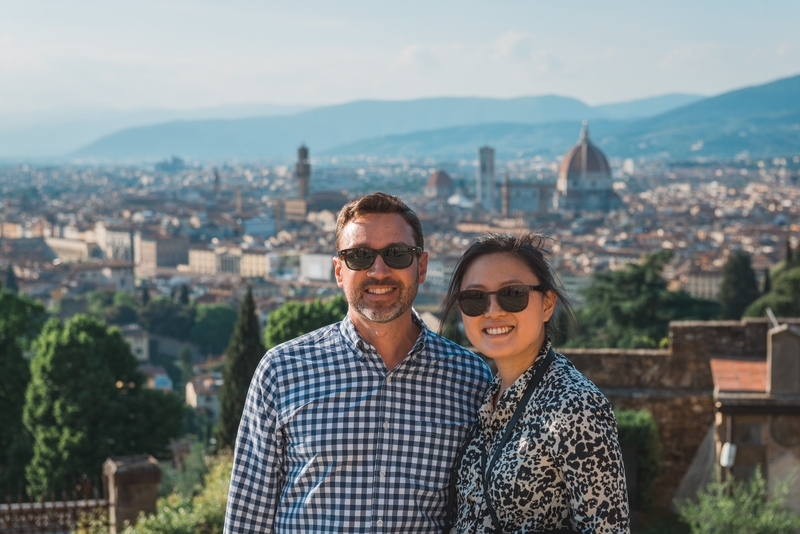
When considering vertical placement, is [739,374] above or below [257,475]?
below

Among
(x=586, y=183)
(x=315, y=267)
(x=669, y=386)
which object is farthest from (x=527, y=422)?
(x=586, y=183)

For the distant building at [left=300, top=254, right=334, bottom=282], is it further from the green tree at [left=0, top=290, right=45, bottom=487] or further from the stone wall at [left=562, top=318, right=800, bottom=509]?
the stone wall at [left=562, top=318, right=800, bottom=509]

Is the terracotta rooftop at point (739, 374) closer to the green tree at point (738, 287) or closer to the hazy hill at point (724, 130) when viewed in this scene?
the green tree at point (738, 287)

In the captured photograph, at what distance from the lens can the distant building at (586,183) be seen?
80.5 m

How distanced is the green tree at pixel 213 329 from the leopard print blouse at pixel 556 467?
103 feet

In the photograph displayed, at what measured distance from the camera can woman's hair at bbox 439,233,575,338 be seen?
139 cm

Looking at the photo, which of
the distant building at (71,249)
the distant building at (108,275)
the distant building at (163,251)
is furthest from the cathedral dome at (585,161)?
the distant building at (108,275)

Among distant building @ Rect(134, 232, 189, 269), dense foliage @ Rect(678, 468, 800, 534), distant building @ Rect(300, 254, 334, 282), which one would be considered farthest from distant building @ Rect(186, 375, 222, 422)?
distant building @ Rect(134, 232, 189, 269)

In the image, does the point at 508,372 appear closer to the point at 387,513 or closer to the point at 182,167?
the point at 387,513

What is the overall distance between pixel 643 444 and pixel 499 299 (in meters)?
3.25

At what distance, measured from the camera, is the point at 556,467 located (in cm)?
125

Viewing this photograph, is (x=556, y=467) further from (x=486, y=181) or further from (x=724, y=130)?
(x=724, y=130)

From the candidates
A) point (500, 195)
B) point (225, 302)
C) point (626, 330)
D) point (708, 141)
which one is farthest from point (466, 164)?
point (626, 330)

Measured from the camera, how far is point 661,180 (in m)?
114
